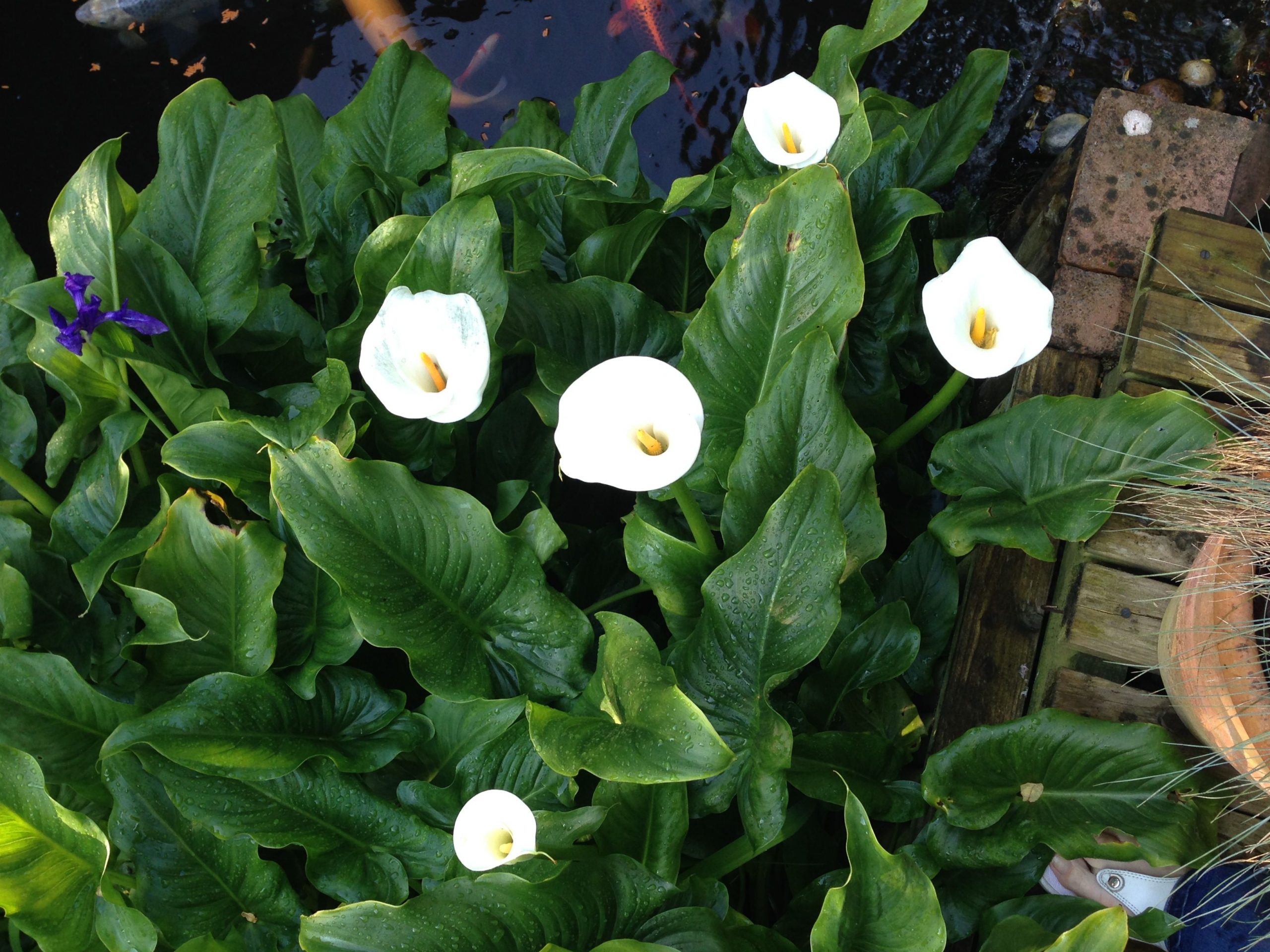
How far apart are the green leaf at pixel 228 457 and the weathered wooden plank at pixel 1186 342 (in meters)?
1.29

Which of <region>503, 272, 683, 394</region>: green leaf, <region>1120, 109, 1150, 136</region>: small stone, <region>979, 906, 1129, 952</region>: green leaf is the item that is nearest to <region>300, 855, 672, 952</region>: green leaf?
<region>979, 906, 1129, 952</region>: green leaf

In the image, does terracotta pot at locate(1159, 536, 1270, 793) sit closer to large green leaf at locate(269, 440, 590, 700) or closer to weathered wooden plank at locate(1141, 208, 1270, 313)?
weathered wooden plank at locate(1141, 208, 1270, 313)

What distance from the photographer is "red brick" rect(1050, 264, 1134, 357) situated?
158 centimetres

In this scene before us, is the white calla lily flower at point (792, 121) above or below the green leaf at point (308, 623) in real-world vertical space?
above

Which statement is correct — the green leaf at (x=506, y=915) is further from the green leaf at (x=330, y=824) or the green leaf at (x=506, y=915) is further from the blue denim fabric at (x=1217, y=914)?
the blue denim fabric at (x=1217, y=914)

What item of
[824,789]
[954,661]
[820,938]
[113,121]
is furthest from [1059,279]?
[113,121]

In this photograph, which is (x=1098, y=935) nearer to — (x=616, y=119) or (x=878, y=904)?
(x=878, y=904)

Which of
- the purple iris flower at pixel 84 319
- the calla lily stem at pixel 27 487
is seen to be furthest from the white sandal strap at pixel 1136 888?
the calla lily stem at pixel 27 487

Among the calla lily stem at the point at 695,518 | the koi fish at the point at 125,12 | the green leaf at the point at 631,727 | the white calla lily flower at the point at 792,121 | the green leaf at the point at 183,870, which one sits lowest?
the green leaf at the point at 183,870

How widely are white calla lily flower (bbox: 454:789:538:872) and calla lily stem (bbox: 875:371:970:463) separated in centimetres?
78

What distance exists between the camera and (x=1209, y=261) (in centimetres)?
154

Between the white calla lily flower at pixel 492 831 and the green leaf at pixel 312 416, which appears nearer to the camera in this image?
the white calla lily flower at pixel 492 831

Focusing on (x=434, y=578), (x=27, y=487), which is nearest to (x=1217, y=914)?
(x=434, y=578)

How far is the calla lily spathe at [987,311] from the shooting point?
Answer: 1090mm
